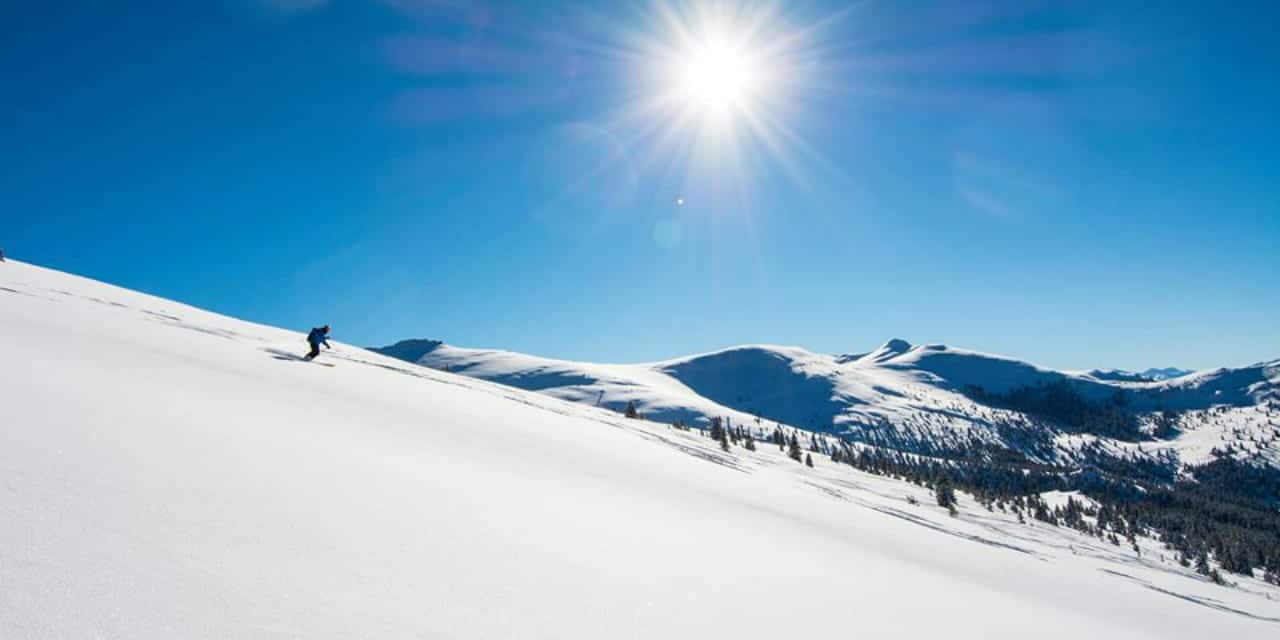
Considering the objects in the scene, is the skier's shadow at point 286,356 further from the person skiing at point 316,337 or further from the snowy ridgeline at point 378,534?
the snowy ridgeline at point 378,534

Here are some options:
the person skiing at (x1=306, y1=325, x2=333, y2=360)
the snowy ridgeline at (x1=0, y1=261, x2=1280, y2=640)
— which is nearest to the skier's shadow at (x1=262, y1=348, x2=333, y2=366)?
the person skiing at (x1=306, y1=325, x2=333, y2=360)

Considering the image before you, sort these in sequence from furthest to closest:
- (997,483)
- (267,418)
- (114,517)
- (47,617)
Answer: (997,483)
(267,418)
(114,517)
(47,617)

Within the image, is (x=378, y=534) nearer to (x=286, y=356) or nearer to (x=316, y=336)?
(x=286, y=356)

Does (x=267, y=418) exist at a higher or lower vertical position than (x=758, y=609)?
higher

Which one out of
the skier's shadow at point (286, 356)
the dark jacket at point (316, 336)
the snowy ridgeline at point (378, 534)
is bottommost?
the snowy ridgeline at point (378, 534)

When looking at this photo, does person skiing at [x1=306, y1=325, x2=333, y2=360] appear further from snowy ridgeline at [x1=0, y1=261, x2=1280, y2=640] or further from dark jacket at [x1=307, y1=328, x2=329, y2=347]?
snowy ridgeline at [x1=0, y1=261, x2=1280, y2=640]

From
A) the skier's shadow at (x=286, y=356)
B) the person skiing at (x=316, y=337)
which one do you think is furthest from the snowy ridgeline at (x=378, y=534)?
the person skiing at (x=316, y=337)

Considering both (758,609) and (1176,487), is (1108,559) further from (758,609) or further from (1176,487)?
(1176,487)

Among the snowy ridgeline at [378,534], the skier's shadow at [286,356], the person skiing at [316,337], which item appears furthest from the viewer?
the person skiing at [316,337]

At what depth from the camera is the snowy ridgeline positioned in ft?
9.91

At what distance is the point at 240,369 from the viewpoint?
11352mm

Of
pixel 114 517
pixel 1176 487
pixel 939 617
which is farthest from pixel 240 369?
pixel 1176 487

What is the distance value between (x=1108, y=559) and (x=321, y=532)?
29830mm

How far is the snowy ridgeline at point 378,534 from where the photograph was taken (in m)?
3.02
